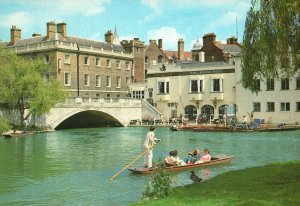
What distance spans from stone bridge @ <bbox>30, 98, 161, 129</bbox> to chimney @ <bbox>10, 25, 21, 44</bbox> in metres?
16.6

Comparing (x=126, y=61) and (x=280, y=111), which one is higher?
(x=126, y=61)

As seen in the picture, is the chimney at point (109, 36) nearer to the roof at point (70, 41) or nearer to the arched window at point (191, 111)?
the roof at point (70, 41)

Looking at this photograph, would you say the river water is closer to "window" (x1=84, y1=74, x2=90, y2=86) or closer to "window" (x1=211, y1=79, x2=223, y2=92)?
"window" (x1=211, y1=79, x2=223, y2=92)

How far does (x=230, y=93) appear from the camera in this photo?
62.8 metres

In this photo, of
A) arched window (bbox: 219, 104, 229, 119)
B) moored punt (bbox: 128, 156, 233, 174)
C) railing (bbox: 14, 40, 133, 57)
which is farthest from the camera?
railing (bbox: 14, 40, 133, 57)

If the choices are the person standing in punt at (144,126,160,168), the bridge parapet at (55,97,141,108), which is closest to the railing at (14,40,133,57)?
the bridge parapet at (55,97,141,108)

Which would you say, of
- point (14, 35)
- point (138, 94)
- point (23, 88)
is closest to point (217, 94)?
point (138, 94)

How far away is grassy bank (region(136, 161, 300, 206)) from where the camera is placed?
40.8 feet

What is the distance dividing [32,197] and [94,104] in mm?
42853

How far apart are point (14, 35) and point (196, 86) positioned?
28508mm

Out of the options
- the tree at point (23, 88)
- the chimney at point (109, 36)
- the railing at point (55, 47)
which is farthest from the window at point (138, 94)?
the tree at point (23, 88)

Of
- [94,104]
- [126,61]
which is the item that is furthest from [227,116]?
[126,61]

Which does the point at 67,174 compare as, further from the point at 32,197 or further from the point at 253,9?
the point at 253,9

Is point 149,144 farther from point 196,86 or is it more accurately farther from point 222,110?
point 196,86
